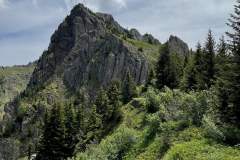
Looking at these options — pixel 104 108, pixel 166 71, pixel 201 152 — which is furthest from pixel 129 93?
pixel 201 152

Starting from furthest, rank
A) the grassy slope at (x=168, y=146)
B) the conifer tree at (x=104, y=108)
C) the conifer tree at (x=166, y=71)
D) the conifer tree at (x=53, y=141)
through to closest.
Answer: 1. the conifer tree at (x=104, y=108)
2. the conifer tree at (x=53, y=141)
3. the conifer tree at (x=166, y=71)
4. the grassy slope at (x=168, y=146)

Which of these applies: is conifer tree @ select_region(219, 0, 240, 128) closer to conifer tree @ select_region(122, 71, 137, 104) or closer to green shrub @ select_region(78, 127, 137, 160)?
green shrub @ select_region(78, 127, 137, 160)

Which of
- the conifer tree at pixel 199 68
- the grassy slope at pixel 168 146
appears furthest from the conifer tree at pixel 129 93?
the grassy slope at pixel 168 146

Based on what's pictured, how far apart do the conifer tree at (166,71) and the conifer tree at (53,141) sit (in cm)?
1807

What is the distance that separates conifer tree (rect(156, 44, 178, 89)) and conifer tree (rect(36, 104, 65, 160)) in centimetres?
1807

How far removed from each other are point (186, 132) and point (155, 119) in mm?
5140

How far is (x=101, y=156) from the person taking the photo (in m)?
34.4

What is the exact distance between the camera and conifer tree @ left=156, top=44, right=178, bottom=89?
2960 inches

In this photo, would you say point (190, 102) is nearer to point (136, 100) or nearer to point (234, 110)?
point (234, 110)

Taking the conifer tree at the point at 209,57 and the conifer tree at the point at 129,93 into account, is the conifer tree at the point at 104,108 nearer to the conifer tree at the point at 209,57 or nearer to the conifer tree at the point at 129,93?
the conifer tree at the point at 129,93

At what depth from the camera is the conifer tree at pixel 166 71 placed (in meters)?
75.2

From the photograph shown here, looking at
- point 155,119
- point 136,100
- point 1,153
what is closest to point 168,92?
point 155,119

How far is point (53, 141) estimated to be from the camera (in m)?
76.5

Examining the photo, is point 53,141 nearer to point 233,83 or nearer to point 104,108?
point 104,108
